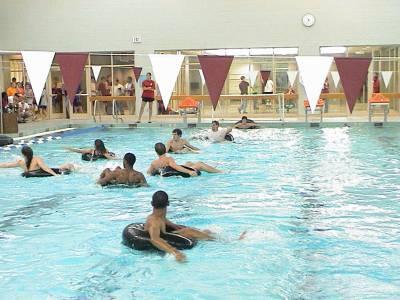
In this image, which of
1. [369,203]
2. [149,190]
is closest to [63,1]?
[149,190]

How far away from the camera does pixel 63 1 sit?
83.7 ft

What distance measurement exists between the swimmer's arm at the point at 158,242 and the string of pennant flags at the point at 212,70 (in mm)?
7050

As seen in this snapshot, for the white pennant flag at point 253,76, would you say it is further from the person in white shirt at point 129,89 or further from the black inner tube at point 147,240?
the black inner tube at point 147,240

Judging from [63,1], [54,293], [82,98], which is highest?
[63,1]

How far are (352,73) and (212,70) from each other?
9.74 feet

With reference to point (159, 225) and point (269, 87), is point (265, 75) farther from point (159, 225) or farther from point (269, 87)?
point (159, 225)

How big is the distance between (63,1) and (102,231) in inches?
796

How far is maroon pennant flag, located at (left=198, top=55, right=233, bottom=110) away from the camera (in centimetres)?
1308

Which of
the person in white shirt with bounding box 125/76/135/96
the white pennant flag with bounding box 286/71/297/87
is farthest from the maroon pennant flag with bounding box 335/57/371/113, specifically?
the person in white shirt with bounding box 125/76/135/96

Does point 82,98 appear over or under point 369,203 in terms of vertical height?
over

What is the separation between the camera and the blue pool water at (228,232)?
527 cm

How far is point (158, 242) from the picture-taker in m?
Result: 5.81

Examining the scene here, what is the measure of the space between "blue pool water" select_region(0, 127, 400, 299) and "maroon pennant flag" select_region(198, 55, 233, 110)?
58.7 inches

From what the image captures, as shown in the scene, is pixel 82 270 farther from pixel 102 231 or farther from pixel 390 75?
pixel 390 75
